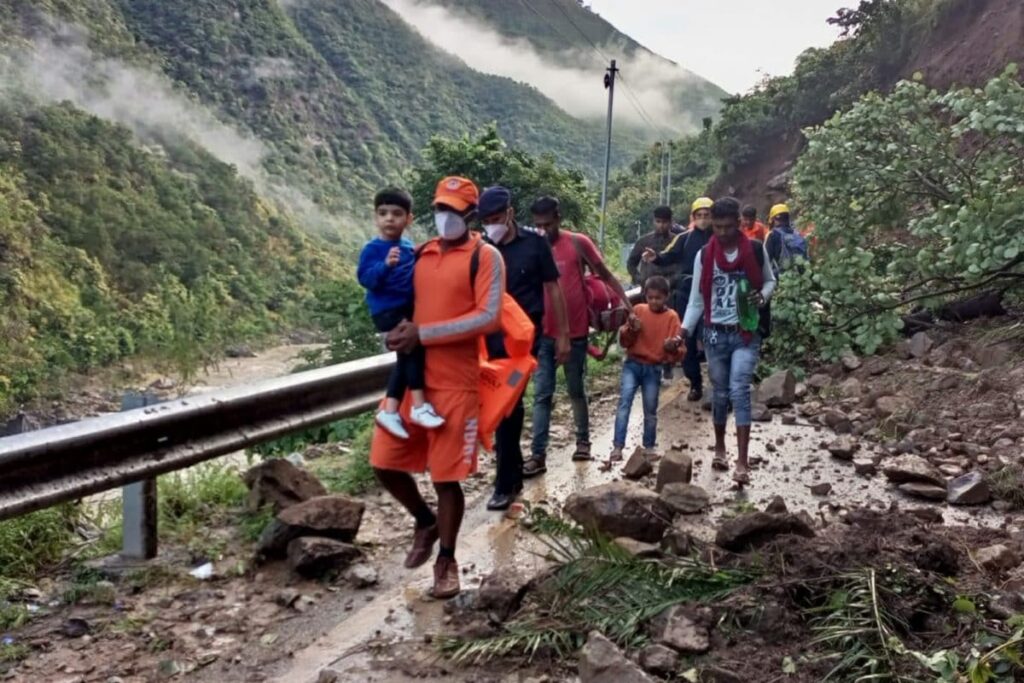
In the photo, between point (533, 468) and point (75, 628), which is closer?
point (75, 628)

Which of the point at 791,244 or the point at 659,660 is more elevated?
the point at 791,244

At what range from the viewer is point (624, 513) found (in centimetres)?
381

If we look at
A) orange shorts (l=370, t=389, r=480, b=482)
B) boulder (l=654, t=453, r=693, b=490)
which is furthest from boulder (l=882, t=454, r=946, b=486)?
orange shorts (l=370, t=389, r=480, b=482)

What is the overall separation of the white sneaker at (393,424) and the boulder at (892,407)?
428 cm

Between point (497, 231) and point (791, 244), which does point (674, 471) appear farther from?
point (791, 244)

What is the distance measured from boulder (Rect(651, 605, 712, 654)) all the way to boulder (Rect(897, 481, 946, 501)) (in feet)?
8.15

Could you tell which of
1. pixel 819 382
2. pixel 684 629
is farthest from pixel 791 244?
pixel 684 629

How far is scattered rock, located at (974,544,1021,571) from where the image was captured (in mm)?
3348

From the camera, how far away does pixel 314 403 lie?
4.49 meters

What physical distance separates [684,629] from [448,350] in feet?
4.80

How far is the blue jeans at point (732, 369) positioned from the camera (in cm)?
544

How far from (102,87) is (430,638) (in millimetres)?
58628

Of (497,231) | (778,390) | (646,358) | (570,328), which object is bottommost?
(778,390)

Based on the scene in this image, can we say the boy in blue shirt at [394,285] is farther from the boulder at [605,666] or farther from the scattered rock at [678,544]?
the boulder at [605,666]
